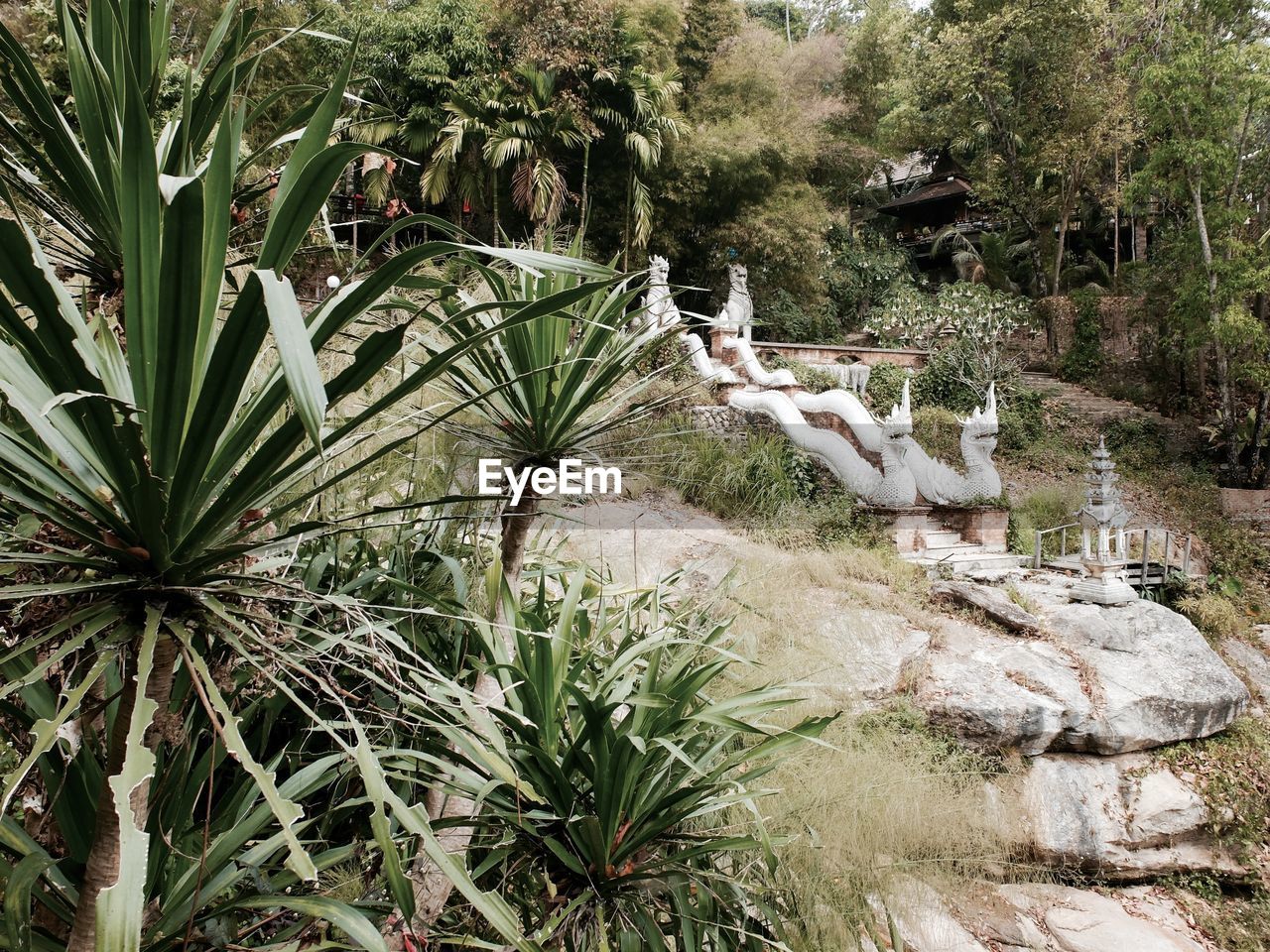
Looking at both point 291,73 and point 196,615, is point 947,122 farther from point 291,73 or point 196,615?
point 196,615

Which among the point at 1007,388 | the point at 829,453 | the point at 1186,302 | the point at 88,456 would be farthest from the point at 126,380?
the point at 1007,388

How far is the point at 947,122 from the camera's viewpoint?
1045cm

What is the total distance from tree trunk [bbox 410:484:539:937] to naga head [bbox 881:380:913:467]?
4.12 m

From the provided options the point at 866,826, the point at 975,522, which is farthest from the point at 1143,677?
the point at 866,826

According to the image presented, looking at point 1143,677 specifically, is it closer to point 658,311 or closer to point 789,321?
point 658,311

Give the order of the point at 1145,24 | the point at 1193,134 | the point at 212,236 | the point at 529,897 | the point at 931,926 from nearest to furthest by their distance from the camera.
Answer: the point at 212,236 → the point at 529,897 → the point at 931,926 → the point at 1193,134 → the point at 1145,24

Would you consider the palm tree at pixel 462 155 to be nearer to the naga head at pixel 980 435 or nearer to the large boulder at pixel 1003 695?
the naga head at pixel 980 435

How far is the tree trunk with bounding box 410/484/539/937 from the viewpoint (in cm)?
102

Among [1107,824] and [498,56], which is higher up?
[498,56]

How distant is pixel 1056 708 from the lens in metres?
3.48

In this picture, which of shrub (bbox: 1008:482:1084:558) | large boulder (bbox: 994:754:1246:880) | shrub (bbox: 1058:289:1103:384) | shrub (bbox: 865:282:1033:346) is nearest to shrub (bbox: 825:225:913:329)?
shrub (bbox: 865:282:1033:346)

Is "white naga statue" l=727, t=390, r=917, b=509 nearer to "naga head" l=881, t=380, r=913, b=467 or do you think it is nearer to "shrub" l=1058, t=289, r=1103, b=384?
"naga head" l=881, t=380, r=913, b=467

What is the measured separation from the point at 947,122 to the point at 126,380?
1196 cm

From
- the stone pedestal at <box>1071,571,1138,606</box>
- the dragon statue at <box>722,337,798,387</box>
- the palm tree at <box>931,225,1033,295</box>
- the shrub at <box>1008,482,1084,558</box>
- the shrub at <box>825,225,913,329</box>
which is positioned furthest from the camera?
the palm tree at <box>931,225,1033,295</box>
